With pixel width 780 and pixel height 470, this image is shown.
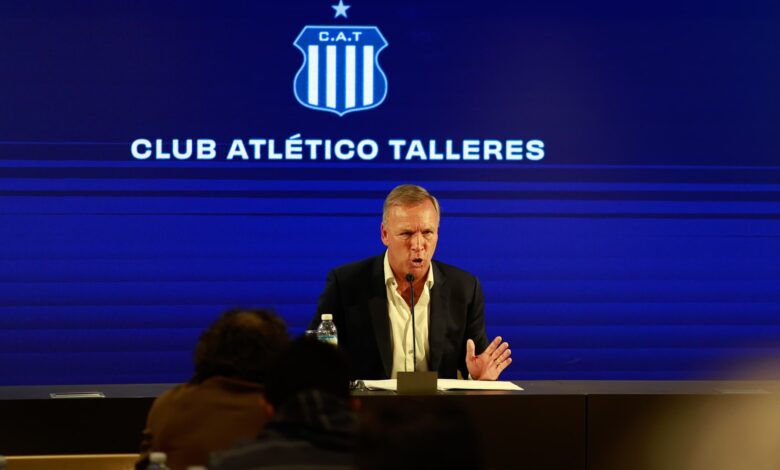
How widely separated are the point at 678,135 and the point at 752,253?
770 millimetres

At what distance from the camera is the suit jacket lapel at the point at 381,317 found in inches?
161

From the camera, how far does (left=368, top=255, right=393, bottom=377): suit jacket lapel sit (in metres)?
4.09

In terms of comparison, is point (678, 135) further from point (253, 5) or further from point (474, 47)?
point (253, 5)

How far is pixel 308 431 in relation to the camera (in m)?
1.96

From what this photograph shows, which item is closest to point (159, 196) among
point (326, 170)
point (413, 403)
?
point (326, 170)

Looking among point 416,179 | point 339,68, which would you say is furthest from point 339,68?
point 416,179

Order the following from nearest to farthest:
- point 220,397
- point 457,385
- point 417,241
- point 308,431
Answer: point 308,431 < point 220,397 < point 457,385 < point 417,241

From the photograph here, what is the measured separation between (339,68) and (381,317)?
6.62ft

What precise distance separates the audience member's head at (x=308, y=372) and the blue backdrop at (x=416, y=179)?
3.68m

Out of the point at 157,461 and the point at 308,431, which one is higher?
the point at 308,431

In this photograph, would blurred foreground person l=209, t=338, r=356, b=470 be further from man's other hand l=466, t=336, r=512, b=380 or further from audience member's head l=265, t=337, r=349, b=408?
man's other hand l=466, t=336, r=512, b=380

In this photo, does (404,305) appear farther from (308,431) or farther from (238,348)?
(308,431)

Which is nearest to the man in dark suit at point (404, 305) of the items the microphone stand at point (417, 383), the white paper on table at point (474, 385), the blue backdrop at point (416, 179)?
the white paper on table at point (474, 385)

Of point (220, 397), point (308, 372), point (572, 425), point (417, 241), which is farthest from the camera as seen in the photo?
point (417, 241)
